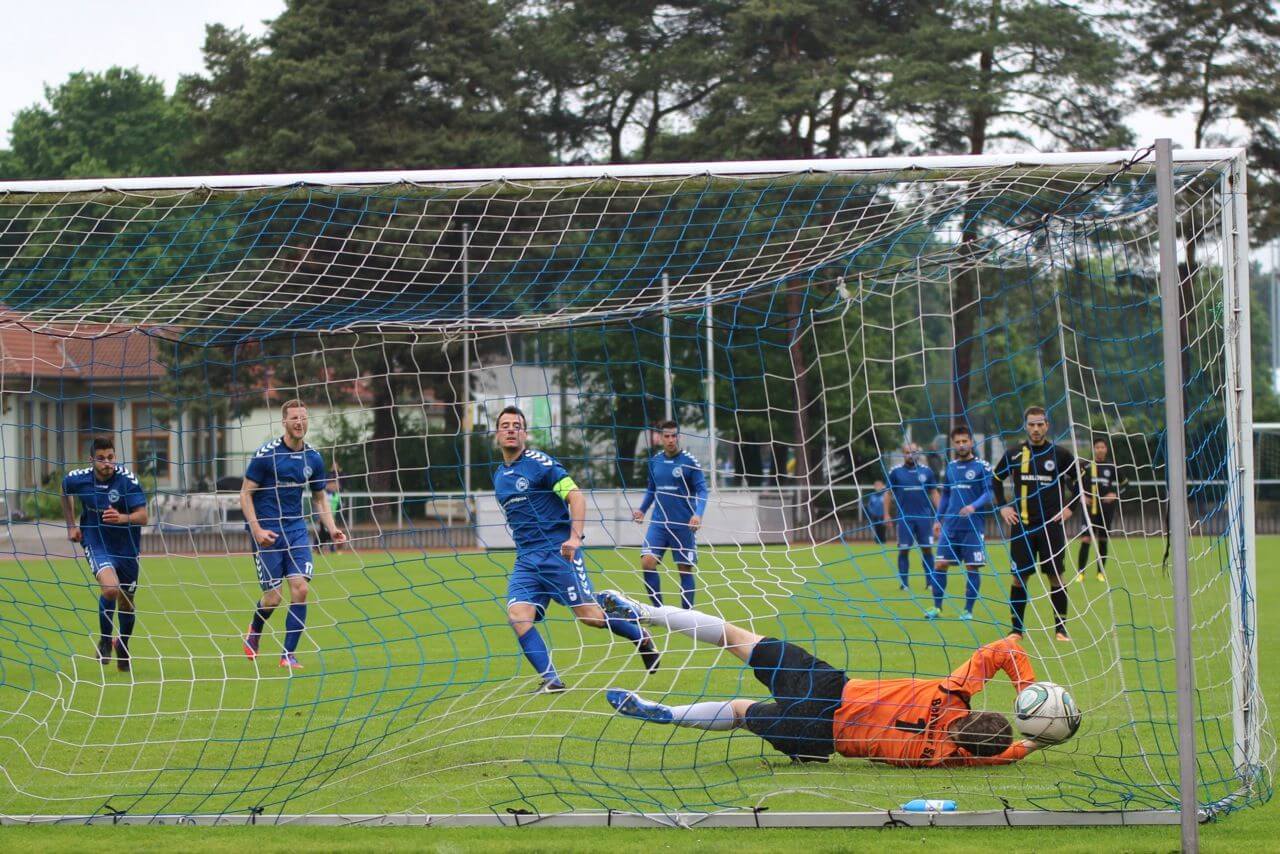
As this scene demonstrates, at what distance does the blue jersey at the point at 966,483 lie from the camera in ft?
37.7

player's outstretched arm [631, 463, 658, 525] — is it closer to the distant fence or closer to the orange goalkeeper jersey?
the orange goalkeeper jersey

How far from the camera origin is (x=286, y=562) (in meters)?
8.97

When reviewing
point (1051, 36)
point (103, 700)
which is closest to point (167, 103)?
point (1051, 36)

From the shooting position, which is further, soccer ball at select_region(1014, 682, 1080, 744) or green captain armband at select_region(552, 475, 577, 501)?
green captain armband at select_region(552, 475, 577, 501)

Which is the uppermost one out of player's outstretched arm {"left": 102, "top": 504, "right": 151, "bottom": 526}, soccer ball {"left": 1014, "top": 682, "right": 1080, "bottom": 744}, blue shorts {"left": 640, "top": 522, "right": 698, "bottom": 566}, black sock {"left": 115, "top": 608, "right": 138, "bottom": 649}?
player's outstretched arm {"left": 102, "top": 504, "right": 151, "bottom": 526}

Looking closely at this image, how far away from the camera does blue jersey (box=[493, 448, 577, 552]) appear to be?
293 inches

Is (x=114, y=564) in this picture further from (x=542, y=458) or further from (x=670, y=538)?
(x=670, y=538)

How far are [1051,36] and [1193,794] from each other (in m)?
23.8

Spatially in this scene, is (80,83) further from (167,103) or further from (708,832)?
(708,832)

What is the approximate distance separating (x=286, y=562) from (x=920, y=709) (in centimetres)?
Result: 492

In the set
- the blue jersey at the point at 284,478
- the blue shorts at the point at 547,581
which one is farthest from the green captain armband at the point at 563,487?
the blue jersey at the point at 284,478

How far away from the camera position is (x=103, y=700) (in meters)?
8.11

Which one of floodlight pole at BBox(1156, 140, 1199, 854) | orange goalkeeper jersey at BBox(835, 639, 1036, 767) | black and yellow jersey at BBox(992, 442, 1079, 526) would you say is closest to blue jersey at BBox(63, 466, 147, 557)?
orange goalkeeper jersey at BBox(835, 639, 1036, 767)

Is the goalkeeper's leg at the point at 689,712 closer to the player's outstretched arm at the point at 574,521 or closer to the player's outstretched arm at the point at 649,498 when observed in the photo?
the player's outstretched arm at the point at 574,521
